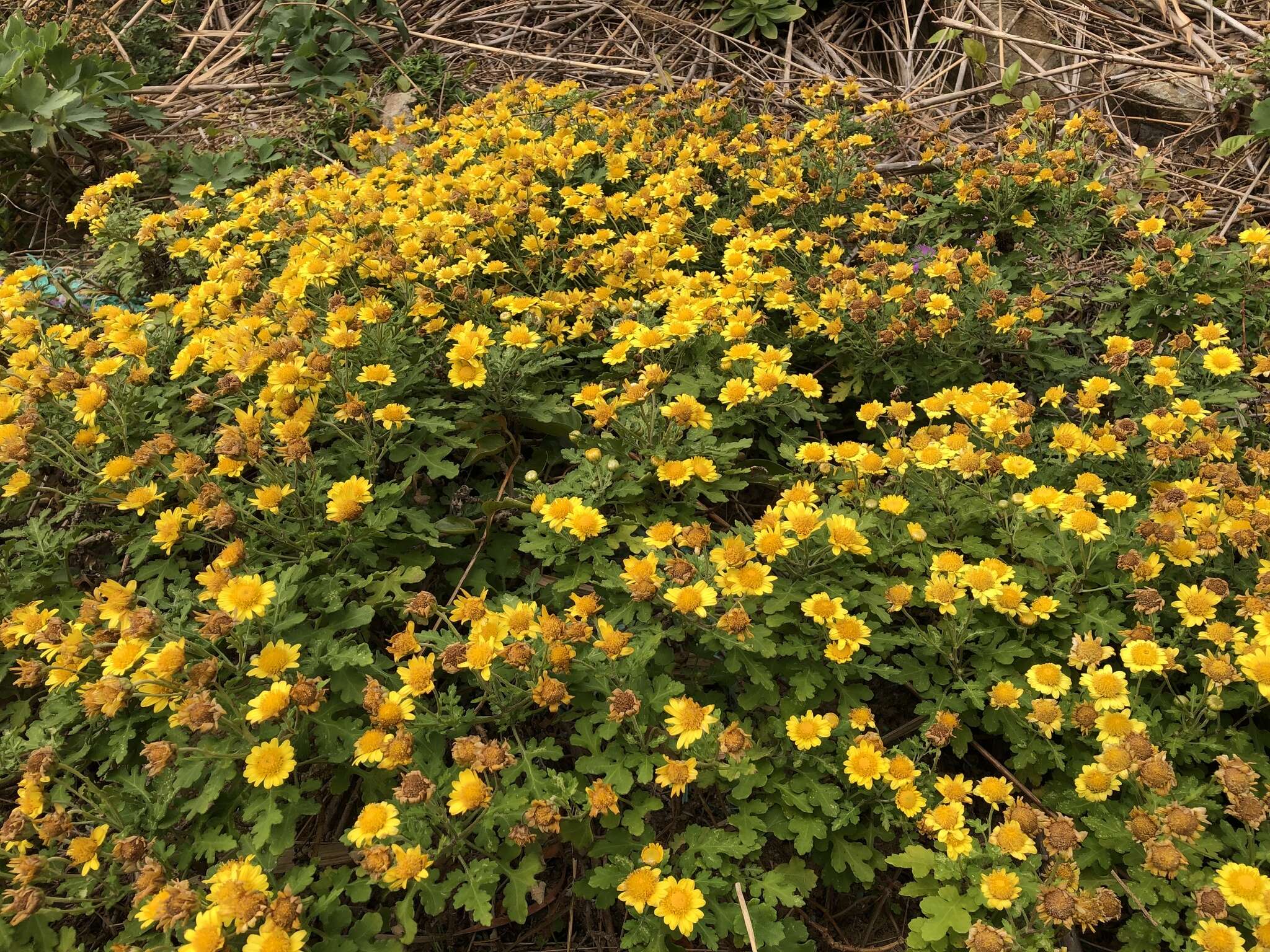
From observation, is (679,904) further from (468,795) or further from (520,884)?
(468,795)

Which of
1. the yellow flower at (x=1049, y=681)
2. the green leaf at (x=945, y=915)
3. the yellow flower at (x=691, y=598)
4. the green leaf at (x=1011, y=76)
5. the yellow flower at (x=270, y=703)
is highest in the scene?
the green leaf at (x=1011, y=76)

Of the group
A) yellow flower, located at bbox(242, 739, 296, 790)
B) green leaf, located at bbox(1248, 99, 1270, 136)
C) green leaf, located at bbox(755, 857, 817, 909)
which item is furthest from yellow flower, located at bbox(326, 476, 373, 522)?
green leaf, located at bbox(1248, 99, 1270, 136)

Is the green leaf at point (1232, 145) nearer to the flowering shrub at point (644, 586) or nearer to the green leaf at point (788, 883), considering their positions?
the flowering shrub at point (644, 586)

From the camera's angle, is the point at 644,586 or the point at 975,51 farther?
the point at 975,51

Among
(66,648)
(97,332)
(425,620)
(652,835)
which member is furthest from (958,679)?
(97,332)

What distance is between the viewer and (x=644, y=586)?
195 centimetres

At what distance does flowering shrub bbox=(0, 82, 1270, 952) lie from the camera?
173 centimetres

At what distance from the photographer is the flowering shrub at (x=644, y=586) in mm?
1733

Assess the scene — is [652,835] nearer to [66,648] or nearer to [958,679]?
[958,679]

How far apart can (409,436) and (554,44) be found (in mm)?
5022

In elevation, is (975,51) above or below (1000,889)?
above

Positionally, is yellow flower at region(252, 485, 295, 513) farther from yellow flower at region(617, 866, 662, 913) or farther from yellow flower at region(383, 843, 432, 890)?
yellow flower at region(617, 866, 662, 913)

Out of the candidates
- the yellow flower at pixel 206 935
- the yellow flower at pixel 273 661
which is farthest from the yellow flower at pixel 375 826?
the yellow flower at pixel 273 661

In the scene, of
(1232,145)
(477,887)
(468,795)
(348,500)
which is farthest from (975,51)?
(477,887)
